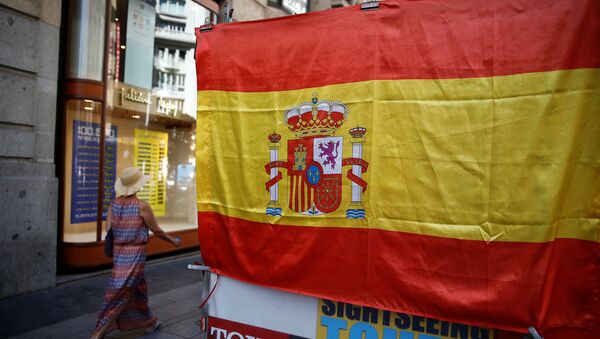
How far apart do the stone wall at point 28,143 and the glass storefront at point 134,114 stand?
2.42ft

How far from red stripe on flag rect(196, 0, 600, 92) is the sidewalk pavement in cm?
355

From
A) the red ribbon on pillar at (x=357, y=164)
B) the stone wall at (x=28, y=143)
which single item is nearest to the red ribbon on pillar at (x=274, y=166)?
the red ribbon on pillar at (x=357, y=164)

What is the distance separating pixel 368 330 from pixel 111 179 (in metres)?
7.47

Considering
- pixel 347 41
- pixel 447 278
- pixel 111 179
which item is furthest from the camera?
pixel 111 179

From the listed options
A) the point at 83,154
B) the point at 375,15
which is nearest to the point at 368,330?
the point at 375,15

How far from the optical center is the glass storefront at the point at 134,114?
750 centimetres

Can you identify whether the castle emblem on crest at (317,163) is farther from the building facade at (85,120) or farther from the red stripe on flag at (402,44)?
the building facade at (85,120)

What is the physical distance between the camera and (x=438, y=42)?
2.28 meters

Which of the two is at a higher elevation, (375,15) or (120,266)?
(375,15)

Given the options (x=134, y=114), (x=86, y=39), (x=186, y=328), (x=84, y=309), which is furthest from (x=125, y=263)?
(x=134, y=114)

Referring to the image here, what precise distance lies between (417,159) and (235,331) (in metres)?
1.65

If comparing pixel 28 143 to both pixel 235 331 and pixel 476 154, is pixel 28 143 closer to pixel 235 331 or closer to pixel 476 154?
pixel 235 331

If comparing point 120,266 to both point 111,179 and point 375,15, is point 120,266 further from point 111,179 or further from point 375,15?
point 111,179

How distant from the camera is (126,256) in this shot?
4.66 meters
